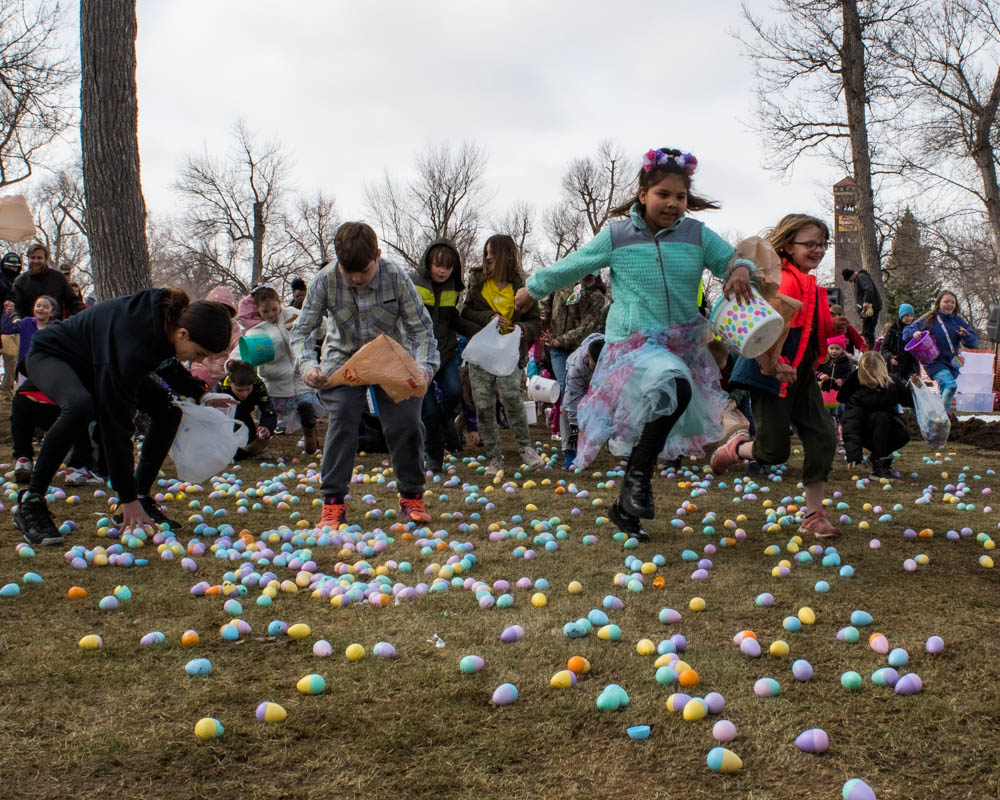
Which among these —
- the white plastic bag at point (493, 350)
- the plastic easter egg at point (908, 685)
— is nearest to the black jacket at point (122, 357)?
the white plastic bag at point (493, 350)

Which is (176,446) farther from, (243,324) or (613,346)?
(243,324)

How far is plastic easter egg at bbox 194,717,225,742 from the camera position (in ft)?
7.06

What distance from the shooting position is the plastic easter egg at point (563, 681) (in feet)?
8.09

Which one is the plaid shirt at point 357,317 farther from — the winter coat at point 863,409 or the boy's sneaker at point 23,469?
the winter coat at point 863,409

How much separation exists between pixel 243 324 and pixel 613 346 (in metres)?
5.22

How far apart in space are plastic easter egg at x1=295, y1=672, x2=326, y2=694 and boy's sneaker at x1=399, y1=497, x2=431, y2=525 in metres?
2.43

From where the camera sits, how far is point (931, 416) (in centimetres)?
685

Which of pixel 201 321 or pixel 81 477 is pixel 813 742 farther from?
pixel 81 477

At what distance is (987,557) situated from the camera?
390 cm

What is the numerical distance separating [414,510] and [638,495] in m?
1.46

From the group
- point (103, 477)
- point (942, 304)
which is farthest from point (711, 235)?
point (942, 304)

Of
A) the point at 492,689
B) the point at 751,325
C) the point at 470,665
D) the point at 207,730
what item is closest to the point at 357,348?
the point at 751,325

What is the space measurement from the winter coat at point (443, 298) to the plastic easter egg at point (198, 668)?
4431mm

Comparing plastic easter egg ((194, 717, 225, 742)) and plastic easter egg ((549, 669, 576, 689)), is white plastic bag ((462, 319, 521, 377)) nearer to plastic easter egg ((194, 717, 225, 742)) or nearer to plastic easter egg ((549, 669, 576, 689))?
plastic easter egg ((549, 669, 576, 689))
